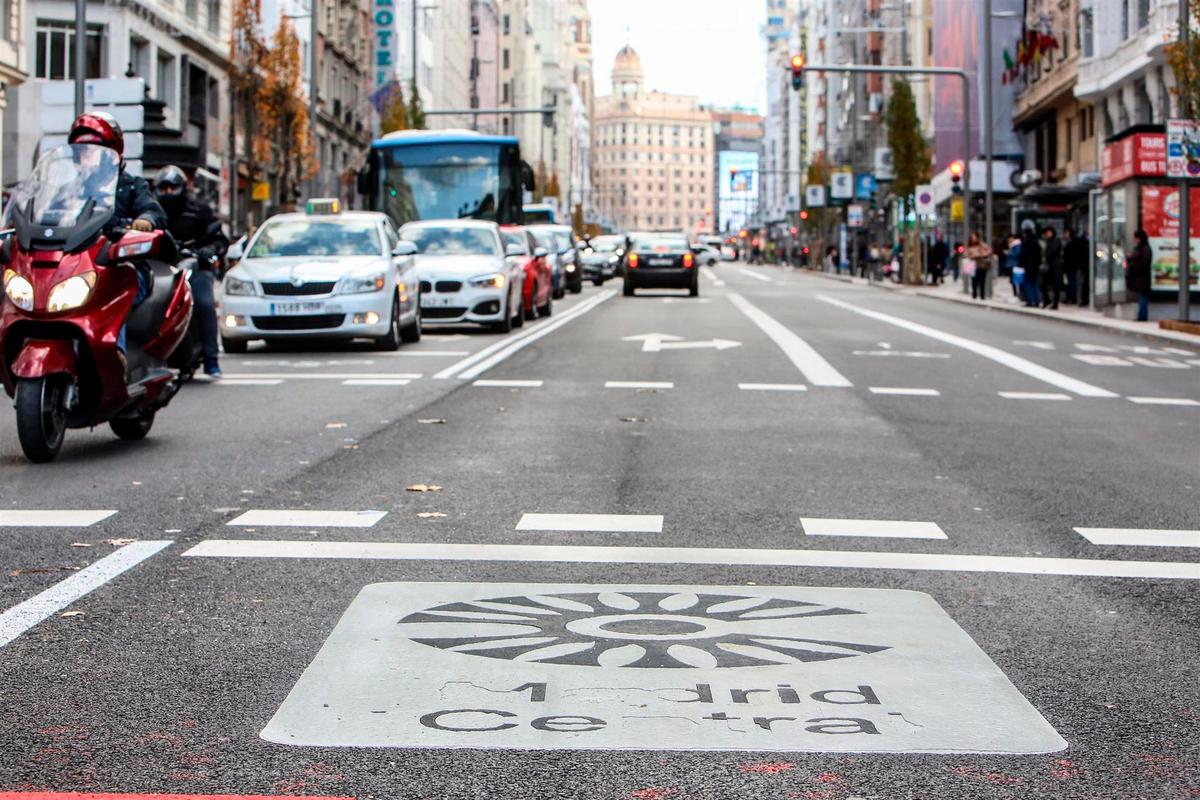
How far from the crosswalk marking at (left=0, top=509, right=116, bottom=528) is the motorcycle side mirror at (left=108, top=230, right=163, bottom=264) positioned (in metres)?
2.11

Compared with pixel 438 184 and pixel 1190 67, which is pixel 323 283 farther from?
pixel 438 184

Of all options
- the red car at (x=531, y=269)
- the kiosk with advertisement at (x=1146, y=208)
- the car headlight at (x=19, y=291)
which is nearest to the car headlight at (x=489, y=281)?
the red car at (x=531, y=269)

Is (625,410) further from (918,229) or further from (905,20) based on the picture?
(905,20)

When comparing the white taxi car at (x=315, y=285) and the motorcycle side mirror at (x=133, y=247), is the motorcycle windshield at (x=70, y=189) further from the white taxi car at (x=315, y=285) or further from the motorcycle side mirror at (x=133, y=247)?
the white taxi car at (x=315, y=285)

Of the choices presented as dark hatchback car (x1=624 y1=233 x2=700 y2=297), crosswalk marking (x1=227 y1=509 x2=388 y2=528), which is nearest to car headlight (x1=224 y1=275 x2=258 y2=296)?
crosswalk marking (x1=227 y1=509 x2=388 y2=528)

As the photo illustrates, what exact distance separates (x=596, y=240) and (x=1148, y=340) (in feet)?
134

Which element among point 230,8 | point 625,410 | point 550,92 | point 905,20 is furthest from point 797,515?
point 550,92

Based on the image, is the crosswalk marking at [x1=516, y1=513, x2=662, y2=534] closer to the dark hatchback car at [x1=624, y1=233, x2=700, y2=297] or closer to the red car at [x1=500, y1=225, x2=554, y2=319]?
the red car at [x1=500, y1=225, x2=554, y2=319]

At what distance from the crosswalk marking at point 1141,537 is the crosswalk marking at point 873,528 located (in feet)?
1.92

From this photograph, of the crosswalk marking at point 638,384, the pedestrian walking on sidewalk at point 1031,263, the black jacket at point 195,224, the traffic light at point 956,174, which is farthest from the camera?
the traffic light at point 956,174

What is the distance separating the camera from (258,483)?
8828mm

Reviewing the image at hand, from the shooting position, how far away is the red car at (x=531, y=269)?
26341mm

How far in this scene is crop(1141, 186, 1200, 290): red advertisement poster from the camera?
31.0 m

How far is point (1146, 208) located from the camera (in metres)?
31.1
